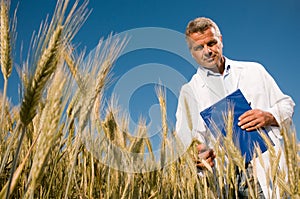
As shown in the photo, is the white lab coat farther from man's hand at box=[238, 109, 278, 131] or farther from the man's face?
man's hand at box=[238, 109, 278, 131]

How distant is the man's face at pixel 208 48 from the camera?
304 centimetres

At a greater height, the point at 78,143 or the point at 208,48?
the point at 208,48

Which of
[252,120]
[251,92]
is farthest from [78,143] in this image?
[251,92]

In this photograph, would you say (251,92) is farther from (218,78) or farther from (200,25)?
(200,25)

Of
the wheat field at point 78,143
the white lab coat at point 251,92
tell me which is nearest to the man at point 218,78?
the white lab coat at point 251,92

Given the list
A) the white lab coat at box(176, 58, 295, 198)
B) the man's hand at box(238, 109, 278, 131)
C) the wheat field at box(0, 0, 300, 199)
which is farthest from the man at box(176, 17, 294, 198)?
the wheat field at box(0, 0, 300, 199)

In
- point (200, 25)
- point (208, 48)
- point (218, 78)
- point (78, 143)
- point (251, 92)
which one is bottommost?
point (78, 143)

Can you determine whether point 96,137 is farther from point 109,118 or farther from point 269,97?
point 269,97

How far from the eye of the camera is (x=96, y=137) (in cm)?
139

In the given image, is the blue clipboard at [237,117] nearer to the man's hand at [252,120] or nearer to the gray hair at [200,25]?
the man's hand at [252,120]

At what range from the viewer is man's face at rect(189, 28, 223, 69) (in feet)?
9.96

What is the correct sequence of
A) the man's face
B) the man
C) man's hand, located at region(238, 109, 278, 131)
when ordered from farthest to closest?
the man's face
the man
man's hand, located at region(238, 109, 278, 131)

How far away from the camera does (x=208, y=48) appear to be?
3.02 m

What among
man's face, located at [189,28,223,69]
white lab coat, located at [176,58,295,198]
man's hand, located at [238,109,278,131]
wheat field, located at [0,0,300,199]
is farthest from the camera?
man's face, located at [189,28,223,69]
